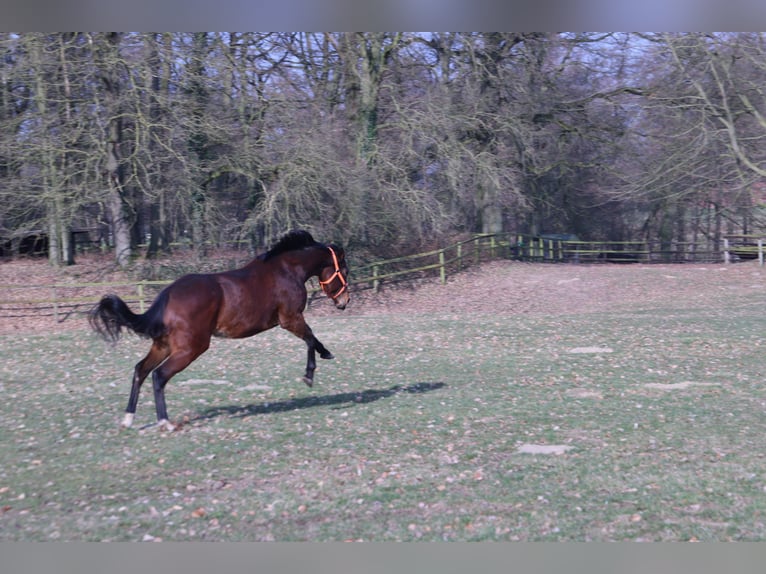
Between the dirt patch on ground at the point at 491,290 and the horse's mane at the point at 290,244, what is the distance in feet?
43.1

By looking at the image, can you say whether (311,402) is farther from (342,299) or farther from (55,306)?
(55,306)

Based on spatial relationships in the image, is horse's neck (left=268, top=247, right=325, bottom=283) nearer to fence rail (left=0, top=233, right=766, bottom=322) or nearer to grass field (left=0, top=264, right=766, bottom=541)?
grass field (left=0, top=264, right=766, bottom=541)

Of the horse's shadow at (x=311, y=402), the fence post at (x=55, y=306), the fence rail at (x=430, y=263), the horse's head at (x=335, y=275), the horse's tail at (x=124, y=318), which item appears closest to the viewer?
the horse's tail at (x=124, y=318)

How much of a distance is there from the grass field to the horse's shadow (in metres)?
0.06

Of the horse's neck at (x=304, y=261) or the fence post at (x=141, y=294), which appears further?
the fence post at (x=141, y=294)

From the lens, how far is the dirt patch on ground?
891 inches

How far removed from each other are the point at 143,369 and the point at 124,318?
739 millimetres

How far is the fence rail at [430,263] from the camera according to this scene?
2184 centimetres

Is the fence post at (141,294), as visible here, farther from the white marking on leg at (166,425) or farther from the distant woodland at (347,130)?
the white marking on leg at (166,425)

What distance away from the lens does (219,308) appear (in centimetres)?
902

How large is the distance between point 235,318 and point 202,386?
9.96 feet

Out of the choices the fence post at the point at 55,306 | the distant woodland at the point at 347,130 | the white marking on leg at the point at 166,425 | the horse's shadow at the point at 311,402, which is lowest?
the horse's shadow at the point at 311,402

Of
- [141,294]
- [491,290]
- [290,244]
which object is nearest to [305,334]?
[290,244]

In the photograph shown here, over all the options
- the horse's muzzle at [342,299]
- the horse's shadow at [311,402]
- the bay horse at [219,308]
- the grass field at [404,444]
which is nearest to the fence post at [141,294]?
the grass field at [404,444]
